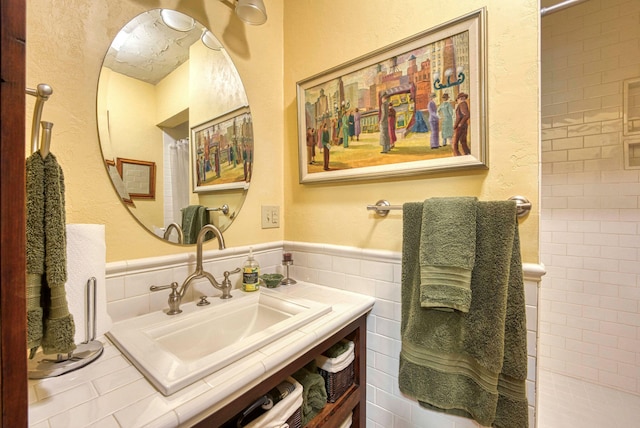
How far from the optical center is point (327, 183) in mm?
1228

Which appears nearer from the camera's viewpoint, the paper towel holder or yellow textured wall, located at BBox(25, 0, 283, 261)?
the paper towel holder

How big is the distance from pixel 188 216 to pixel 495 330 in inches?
A: 43.4

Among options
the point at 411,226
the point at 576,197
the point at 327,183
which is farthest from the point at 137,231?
the point at 576,197

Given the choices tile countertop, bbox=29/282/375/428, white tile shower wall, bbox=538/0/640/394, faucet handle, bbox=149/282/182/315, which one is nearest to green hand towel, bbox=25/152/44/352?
tile countertop, bbox=29/282/375/428

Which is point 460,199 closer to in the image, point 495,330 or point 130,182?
point 495,330

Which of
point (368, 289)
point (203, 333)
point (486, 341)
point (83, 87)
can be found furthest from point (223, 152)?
point (486, 341)

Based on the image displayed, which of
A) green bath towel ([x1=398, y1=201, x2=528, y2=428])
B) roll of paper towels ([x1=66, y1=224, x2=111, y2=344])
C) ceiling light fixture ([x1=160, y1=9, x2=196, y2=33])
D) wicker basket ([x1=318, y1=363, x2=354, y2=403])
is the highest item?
ceiling light fixture ([x1=160, y1=9, x2=196, y2=33])

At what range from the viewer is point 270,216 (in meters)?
1.32

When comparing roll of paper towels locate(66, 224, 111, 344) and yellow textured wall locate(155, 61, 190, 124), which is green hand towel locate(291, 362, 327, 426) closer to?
roll of paper towels locate(66, 224, 111, 344)

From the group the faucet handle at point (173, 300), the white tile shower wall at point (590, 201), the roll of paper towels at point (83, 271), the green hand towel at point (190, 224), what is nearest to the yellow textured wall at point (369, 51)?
the green hand towel at point (190, 224)

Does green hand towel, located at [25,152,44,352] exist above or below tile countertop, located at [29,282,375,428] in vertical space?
above

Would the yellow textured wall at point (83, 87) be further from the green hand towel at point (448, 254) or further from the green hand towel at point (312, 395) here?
the green hand towel at point (448, 254)

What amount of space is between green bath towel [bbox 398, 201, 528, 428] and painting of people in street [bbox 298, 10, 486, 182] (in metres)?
0.28

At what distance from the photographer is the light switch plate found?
50.8 inches
